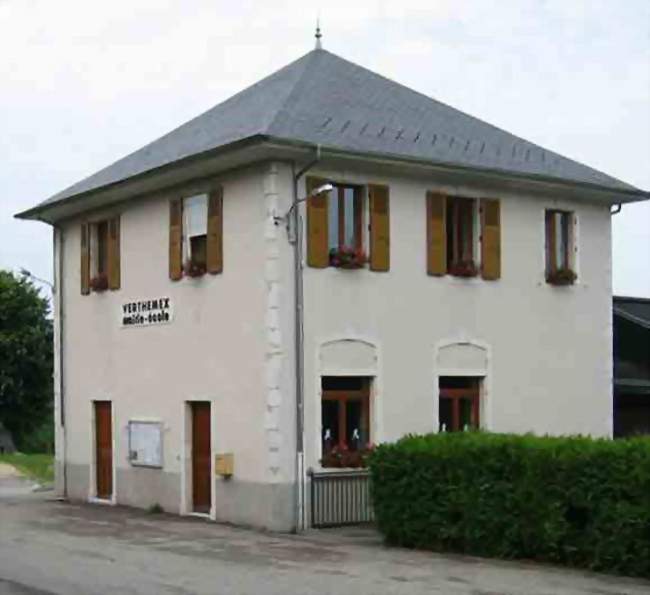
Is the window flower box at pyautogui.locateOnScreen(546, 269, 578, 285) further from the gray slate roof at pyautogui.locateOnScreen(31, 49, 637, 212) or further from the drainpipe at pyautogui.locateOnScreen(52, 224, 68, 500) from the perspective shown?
the drainpipe at pyautogui.locateOnScreen(52, 224, 68, 500)

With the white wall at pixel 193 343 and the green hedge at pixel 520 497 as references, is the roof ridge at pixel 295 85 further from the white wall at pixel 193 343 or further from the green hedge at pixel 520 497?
the green hedge at pixel 520 497

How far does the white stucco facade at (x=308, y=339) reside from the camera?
21.6 meters

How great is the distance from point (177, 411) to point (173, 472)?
3.60 feet

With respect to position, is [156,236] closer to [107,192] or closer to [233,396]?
[107,192]

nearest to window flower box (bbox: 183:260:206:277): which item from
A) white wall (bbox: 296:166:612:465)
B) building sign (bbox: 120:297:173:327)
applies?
building sign (bbox: 120:297:173:327)

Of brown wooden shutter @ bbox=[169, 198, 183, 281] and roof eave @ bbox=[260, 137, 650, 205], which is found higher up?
roof eave @ bbox=[260, 137, 650, 205]

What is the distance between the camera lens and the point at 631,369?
99.2 feet

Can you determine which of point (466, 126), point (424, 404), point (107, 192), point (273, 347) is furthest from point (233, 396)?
point (466, 126)

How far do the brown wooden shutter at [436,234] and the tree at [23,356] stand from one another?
122ft

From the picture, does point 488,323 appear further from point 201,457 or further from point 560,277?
point 201,457

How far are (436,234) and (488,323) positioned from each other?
199cm

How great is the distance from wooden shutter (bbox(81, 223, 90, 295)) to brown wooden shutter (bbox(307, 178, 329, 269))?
7247 mm

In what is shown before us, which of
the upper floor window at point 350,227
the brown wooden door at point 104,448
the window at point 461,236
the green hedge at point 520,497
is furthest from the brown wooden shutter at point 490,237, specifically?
the brown wooden door at point 104,448

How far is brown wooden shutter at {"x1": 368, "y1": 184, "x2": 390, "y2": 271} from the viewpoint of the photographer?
22531 millimetres
